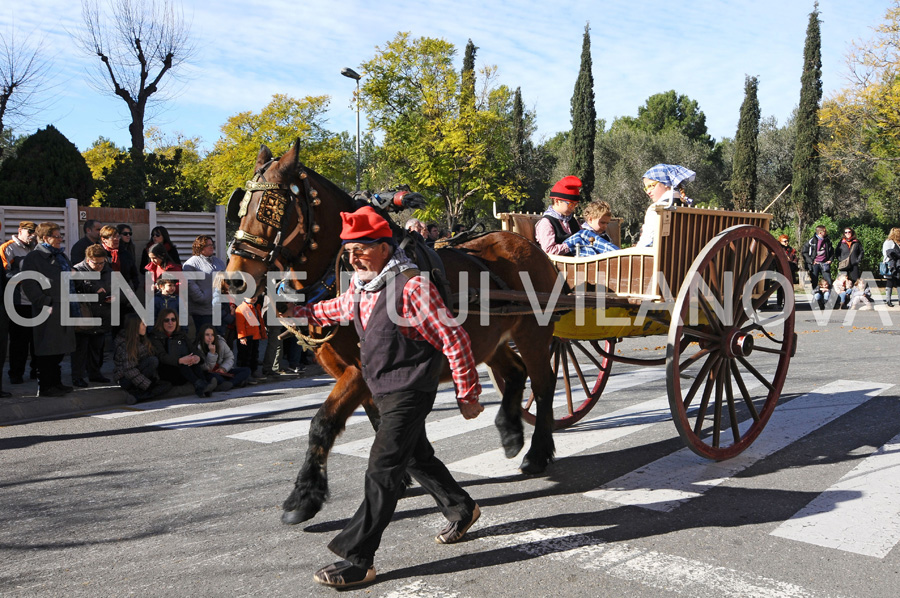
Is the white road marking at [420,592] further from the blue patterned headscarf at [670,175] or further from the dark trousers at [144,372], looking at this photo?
the dark trousers at [144,372]

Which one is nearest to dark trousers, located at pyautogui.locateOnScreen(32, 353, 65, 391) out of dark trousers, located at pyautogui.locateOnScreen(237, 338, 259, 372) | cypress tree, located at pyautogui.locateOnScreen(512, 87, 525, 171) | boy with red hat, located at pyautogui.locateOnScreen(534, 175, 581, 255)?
dark trousers, located at pyautogui.locateOnScreen(237, 338, 259, 372)

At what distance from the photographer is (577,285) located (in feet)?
19.8

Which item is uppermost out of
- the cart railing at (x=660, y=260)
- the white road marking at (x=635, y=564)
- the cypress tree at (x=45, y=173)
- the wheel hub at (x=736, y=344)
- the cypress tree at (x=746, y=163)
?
the cypress tree at (x=746, y=163)

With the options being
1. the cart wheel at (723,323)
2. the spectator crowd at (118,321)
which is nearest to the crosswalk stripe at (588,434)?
the cart wheel at (723,323)

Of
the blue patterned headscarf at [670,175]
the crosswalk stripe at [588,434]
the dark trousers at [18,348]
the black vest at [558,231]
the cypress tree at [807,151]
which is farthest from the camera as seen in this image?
the cypress tree at [807,151]

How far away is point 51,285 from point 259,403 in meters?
2.67

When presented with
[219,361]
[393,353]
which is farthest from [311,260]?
[219,361]

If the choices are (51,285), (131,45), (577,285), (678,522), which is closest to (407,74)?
(131,45)

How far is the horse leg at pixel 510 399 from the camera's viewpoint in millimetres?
5594

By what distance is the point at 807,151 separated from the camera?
3422 centimetres

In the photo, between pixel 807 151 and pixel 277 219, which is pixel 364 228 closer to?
pixel 277 219

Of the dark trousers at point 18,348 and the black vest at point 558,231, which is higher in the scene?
the black vest at point 558,231

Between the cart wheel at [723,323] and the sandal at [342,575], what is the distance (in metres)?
2.35

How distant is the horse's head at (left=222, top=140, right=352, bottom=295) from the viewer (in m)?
4.03
